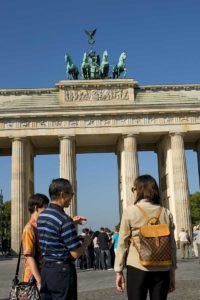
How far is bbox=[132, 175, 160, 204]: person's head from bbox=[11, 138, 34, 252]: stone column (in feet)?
124

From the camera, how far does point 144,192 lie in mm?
5531

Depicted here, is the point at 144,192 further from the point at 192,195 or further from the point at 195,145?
the point at 192,195

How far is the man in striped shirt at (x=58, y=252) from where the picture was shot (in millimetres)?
5320

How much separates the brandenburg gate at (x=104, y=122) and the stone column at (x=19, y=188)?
9 cm

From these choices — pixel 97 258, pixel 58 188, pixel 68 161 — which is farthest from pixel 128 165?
pixel 58 188

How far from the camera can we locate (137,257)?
5.34 meters

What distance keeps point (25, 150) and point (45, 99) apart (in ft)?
18.0

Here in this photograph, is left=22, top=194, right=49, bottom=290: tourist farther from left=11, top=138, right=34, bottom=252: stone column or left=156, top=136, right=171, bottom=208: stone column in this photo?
left=156, top=136, right=171, bottom=208: stone column

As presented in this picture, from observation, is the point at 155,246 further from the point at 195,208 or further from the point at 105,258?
the point at 195,208

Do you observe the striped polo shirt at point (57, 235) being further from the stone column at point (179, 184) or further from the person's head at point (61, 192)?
the stone column at point (179, 184)

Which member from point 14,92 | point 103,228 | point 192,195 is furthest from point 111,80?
point 192,195

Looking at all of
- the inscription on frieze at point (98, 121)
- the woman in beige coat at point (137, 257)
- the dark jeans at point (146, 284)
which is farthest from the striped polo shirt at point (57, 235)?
the inscription on frieze at point (98, 121)

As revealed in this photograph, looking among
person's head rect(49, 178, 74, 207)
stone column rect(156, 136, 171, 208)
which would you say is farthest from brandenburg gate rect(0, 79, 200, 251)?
person's head rect(49, 178, 74, 207)

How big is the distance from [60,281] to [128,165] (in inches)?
1526
